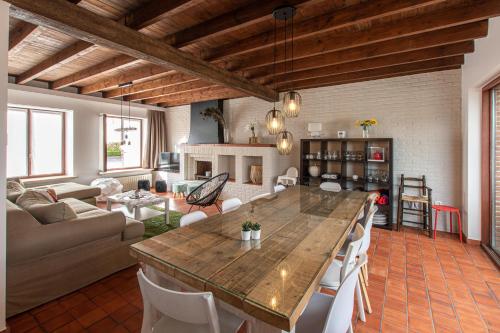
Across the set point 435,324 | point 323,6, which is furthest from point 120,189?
point 435,324

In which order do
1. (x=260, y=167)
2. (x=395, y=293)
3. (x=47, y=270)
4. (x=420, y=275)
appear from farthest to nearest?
(x=260, y=167) < (x=420, y=275) < (x=395, y=293) < (x=47, y=270)

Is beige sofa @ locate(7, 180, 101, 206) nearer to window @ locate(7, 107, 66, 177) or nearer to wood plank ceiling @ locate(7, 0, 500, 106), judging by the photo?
window @ locate(7, 107, 66, 177)

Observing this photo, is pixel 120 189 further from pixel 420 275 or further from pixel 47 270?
→ pixel 420 275

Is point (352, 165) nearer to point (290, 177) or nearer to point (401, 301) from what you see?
point (290, 177)

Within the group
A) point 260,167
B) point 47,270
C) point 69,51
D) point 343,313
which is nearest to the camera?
point 343,313

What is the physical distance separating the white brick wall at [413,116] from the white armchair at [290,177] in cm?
98

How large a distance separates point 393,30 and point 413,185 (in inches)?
102

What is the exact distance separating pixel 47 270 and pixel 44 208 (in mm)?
523

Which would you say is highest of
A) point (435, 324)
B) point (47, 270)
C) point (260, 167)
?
point (260, 167)

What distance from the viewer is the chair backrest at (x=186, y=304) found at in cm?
91

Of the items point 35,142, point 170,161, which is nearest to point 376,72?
point 170,161

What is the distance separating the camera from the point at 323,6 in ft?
7.55

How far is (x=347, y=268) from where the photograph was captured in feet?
4.82

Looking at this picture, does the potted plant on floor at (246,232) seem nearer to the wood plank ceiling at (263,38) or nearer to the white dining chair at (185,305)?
the white dining chair at (185,305)
